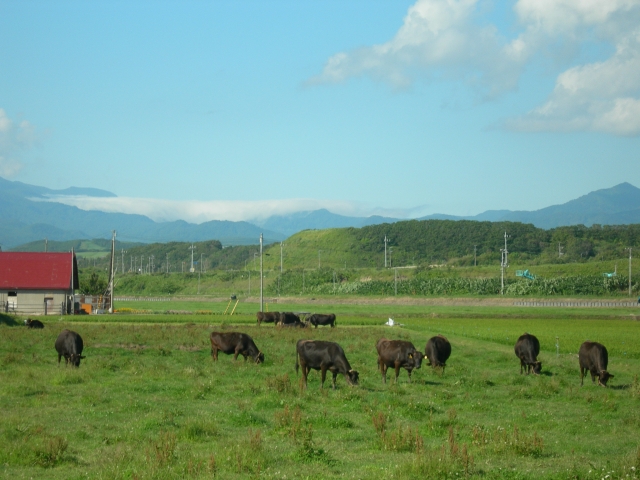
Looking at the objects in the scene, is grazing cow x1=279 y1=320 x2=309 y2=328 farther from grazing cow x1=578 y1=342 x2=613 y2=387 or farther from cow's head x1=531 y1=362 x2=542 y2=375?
grazing cow x1=578 y1=342 x2=613 y2=387

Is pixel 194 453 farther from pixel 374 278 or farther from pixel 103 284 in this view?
pixel 374 278

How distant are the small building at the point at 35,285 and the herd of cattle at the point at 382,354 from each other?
142 feet

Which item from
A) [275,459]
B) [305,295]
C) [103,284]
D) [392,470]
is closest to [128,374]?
[275,459]

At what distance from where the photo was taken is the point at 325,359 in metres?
21.6

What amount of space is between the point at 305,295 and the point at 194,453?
347 ft

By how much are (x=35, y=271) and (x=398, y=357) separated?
53641 mm

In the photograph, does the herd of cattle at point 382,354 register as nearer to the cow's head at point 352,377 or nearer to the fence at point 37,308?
the cow's head at point 352,377

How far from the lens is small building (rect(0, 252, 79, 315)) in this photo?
2653 inches

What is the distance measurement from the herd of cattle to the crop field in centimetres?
49

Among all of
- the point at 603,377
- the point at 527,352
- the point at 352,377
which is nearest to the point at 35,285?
the point at 527,352

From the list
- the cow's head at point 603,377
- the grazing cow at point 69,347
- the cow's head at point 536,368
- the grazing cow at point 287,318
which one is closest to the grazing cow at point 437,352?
the cow's head at point 536,368

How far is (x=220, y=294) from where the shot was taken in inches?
5177

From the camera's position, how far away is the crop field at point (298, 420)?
12000mm

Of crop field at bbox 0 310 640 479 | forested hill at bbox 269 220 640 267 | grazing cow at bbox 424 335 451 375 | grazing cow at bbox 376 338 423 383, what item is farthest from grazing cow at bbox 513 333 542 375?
forested hill at bbox 269 220 640 267
